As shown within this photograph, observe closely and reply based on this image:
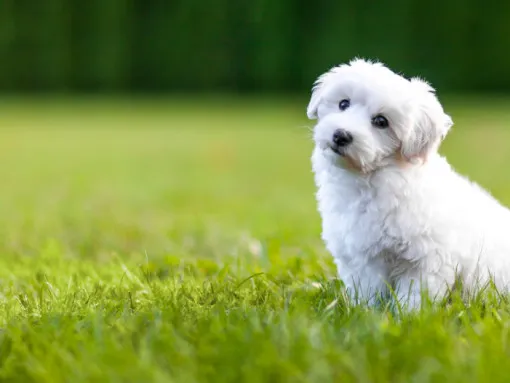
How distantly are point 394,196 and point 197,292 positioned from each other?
770mm

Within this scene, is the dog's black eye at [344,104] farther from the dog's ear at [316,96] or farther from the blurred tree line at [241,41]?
the blurred tree line at [241,41]

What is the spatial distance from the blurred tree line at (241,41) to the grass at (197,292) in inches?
364

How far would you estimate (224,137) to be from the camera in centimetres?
1218

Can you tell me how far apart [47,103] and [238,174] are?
1074 cm

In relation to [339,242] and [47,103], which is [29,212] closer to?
[339,242]

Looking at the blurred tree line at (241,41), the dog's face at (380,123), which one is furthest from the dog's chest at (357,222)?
the blurred tree line at (241,41)

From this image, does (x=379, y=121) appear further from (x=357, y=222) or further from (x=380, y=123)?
(x=357, y=222)

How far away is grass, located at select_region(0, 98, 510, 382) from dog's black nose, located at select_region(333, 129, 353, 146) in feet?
1.72

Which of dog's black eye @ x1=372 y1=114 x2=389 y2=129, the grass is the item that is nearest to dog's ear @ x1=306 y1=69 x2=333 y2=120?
dog's black eye @ x1=372 y1=114 x2=389 y2=129

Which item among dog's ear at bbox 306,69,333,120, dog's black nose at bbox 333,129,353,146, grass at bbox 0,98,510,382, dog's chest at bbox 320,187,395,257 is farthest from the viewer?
dog's ear at bbox 306,69,333,120

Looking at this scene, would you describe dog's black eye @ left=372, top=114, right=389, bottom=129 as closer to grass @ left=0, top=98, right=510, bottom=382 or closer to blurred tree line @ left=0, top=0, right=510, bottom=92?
grass @ left=0, top=98, right=510, bottom=382

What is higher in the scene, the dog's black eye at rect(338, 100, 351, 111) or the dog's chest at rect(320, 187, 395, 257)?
the dog's black eye at rect(338, 100, 351, 111)

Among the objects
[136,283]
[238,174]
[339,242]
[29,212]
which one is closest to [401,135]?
[339,242]

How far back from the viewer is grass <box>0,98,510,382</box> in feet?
6.69
